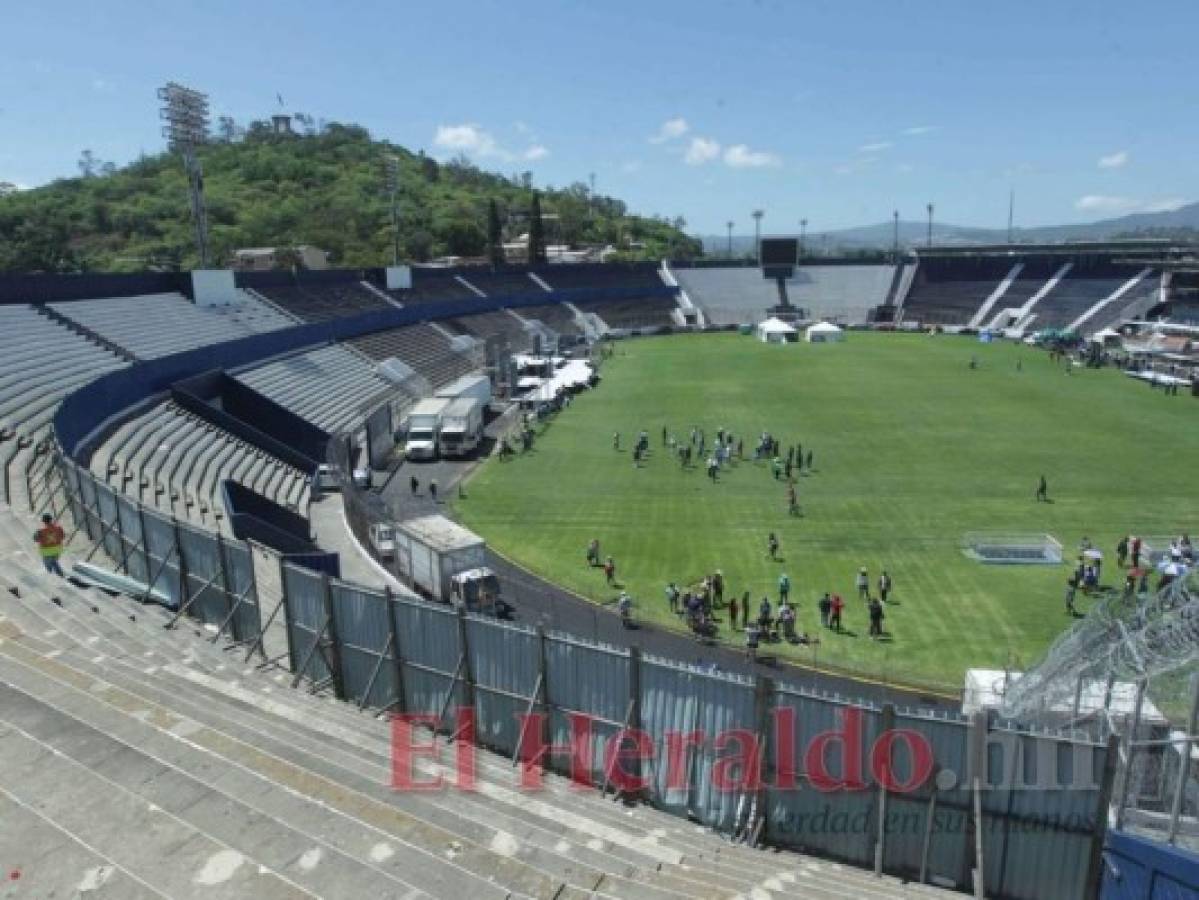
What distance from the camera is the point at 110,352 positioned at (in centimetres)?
3644

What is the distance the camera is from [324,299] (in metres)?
63.8

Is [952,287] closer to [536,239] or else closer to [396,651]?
[536,239]

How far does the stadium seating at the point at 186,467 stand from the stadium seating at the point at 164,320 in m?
9.23

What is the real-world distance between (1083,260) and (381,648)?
101189 millimetres

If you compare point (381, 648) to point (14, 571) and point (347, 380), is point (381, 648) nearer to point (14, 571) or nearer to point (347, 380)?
point (14, 571)

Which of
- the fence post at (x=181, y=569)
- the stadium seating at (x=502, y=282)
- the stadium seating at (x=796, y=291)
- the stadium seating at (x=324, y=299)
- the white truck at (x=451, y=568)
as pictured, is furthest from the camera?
the stadium seating at (x=796, y=291)

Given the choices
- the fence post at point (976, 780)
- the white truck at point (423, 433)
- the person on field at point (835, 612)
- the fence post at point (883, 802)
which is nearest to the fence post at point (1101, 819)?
the fence post at point (976, 780)

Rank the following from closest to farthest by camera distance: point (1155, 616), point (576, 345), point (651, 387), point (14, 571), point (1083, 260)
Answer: point (1155, 616)
point (14, 571)
point (651, 387)
point (576, 345)
point (1083, 260)

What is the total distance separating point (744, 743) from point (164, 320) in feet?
146

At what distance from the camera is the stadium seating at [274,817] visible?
7688 mm

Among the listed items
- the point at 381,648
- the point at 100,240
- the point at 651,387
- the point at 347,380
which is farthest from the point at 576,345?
the point at 100,240

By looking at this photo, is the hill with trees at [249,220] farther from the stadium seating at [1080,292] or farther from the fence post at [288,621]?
the fence post at [288,621]

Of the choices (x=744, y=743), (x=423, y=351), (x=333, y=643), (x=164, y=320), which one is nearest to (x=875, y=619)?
(x=744, y=743)

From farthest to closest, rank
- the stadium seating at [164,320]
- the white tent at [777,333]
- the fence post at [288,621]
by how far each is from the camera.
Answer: the white tent at [777,333], the stadium seating at [164,320], the fence post at [288,621]
